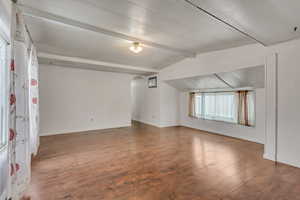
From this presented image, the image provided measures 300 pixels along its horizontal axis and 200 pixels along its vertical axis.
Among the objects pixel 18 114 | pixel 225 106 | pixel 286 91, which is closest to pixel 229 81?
pixel 225 106

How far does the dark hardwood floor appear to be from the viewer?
190cm

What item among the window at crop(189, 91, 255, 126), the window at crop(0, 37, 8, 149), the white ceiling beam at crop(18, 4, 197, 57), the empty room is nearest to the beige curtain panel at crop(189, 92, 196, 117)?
the window at crop(189, 91, 255, 126)

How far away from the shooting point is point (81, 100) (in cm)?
541

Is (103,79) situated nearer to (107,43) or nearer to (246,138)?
(107,43)

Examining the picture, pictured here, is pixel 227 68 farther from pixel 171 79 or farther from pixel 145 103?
pixel 145 103

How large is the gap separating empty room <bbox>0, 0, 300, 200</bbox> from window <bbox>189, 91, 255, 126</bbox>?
0.12 ft

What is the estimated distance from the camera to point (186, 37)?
10.4 ft

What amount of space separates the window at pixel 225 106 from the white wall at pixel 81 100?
9.92 feet

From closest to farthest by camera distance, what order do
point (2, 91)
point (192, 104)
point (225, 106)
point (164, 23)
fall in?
point (2, 91), point (164, 23), point (225, 106), point (192, 104)

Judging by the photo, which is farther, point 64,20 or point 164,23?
point 164,23

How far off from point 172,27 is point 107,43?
5.42 feet

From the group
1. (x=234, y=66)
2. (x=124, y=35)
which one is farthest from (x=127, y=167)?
(x=234, y=66)

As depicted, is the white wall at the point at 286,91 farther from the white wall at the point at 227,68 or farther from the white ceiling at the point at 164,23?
the white ceiling at the point at 164,23

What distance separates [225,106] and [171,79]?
2160 mm
